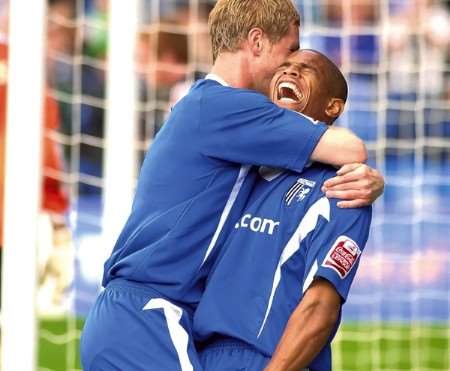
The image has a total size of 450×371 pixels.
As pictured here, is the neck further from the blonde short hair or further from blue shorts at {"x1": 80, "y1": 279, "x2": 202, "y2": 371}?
blue shorts at {"x1": 80, "y1": 279, "x2": 202, "y2": 371}

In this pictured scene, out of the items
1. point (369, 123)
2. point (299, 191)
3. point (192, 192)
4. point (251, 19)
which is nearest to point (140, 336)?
point (192, 192)

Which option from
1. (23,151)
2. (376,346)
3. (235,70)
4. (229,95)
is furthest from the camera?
(376,346)

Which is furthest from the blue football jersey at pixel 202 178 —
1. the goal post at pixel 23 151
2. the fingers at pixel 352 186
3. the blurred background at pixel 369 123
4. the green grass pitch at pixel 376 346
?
the blurred background at pixel 369 123

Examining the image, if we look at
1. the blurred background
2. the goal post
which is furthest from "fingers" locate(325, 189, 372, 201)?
the blurred background

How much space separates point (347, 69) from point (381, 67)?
1.81ft

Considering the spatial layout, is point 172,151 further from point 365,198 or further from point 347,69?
point 347,69

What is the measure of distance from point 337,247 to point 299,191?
19 cm

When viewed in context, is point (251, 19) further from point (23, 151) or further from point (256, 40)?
point (23, 151)

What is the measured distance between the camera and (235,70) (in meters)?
3.33

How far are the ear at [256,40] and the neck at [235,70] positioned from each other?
4cm

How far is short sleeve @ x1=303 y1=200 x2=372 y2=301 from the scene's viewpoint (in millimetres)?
3012

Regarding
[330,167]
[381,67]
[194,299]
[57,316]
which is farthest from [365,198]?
[381,67]

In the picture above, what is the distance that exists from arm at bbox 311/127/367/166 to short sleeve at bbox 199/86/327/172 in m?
0.02

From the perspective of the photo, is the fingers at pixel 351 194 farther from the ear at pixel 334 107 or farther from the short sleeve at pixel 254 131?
the ear at pixel 334 107
